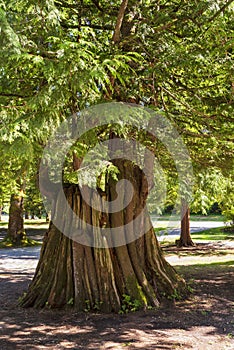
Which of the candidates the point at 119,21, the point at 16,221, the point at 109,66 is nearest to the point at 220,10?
the point at 119,21

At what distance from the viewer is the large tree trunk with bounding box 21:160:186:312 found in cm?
729

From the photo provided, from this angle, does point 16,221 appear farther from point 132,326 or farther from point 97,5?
point 132,326

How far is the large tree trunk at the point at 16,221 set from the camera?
22.5 metres

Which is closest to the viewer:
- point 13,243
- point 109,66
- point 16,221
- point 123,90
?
point 109,66

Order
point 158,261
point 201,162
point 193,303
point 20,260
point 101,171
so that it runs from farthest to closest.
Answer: point 20,260
point 201,162
point 158,261
point 193,303
point 101,171

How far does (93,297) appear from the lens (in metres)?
7.23

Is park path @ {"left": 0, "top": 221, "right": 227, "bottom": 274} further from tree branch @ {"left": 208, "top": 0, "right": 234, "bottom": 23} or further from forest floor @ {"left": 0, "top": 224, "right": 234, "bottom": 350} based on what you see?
tree branch @ {"left": 208, "top": 0, "right": 234, "bottom": 23}

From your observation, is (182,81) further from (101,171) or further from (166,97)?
(101,171)

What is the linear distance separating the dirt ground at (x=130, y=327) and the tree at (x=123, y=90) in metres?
0.44

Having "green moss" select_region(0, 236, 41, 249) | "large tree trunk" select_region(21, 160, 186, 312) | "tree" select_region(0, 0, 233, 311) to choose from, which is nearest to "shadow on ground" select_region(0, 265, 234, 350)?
"large tree trunk" select_region(21, 160, 186, 312)

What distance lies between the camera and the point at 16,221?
22.5m

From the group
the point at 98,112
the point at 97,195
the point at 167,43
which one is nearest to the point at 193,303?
the point at 97,195

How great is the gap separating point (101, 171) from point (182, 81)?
3510 millimetres

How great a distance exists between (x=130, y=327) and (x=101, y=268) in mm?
1465
